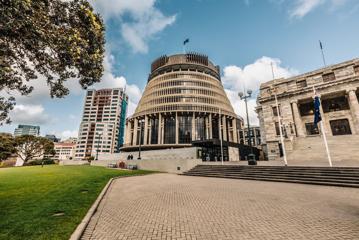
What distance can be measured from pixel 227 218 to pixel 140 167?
26.8 metres

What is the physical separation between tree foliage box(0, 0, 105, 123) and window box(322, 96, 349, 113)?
125 ft

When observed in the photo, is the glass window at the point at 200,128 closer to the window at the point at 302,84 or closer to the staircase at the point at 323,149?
the window at the point at 302,84

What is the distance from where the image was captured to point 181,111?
55.1 m

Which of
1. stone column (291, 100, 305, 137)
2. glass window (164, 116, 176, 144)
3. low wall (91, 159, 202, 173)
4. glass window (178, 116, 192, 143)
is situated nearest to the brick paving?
low wall (91, 159, 202, 173)

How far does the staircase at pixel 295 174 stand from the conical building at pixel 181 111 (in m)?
32.0

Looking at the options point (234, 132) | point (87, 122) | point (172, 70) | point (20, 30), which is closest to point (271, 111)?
point (234, 132)

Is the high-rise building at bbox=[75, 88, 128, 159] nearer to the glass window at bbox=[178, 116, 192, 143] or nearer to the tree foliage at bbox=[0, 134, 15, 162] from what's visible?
the tree foliage at bbox=[0, 134, 15, 162]

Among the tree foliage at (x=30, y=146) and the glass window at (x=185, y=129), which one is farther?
the glass window at (x=185, y=129)

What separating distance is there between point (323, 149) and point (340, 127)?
1026 centimetres

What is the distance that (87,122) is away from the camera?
13962cm

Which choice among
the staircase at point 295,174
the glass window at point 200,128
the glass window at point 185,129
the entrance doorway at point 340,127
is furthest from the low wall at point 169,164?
the glass window at point 200,128

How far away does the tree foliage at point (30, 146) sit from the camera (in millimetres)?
52156

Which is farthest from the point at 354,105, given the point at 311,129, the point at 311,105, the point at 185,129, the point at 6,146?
the point at 6,146

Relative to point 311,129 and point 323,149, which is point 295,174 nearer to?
point 323,149
